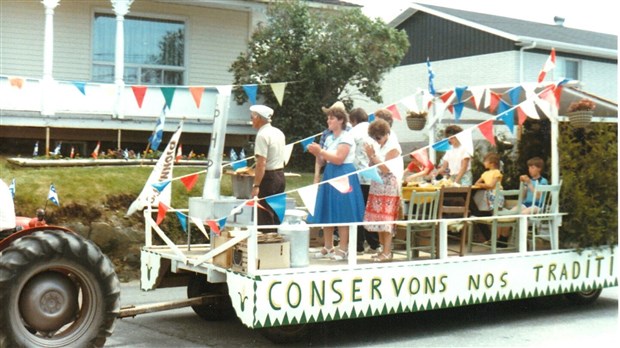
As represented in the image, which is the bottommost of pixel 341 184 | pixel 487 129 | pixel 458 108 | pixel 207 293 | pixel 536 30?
pixel 207 293

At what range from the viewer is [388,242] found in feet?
26.9

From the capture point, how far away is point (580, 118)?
9.35 m

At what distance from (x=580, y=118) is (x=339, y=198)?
312cm

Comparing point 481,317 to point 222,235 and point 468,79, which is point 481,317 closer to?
point 222,235

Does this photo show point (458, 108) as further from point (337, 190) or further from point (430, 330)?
point (430, 330)

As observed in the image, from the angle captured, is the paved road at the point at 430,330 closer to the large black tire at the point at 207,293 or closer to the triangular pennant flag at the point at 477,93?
the large black tire at the point at 207,293

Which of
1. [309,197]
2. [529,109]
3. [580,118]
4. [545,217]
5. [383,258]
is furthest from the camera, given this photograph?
[580,118]

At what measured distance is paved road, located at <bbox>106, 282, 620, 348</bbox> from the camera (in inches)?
306

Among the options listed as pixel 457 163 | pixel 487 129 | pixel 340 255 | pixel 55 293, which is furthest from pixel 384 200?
pixel 55 293

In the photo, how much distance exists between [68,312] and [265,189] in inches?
93.7

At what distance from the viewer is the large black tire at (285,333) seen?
739 centimetres

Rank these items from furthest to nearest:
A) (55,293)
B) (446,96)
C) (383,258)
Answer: (446,96) < (383,258) < (55,293)

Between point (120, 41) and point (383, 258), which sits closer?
point (383, 258)

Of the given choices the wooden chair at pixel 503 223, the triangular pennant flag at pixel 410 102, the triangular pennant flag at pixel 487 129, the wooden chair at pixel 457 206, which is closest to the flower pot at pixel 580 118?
the wooden chair at pixel 503 223
